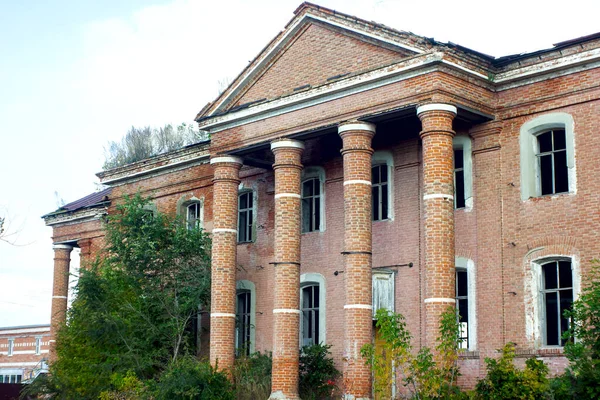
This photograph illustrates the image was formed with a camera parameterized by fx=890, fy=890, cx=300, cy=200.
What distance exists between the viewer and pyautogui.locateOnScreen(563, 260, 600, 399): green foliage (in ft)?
54.4

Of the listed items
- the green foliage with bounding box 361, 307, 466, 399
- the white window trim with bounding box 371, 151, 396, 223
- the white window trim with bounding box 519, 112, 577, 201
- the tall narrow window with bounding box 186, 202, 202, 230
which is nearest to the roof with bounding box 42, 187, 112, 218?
the tall narrow window with bounding box 186, 202, 202, 230

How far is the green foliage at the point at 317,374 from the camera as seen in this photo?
23.7 meters

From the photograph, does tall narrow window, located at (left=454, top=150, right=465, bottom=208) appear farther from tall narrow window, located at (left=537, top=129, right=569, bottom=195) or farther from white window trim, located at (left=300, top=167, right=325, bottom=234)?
white window trim, located at (left=300, top=167, right=325, bottom=234)

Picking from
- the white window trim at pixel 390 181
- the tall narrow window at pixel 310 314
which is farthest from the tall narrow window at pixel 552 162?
the tall narrow window at pixel 310 314

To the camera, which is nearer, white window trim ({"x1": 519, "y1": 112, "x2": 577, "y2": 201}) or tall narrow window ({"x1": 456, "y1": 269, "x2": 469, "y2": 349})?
white window trim ({"x1": 519, "y1": 112, "x2": 577, "y2": 201})

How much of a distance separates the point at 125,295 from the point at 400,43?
1223cm

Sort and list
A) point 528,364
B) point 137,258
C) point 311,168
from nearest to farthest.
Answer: point 528,364
point 311,168
point 137,258

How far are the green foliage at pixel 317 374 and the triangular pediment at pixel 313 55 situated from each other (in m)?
7.02

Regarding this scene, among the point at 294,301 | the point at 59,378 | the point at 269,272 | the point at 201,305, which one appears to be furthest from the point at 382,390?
the point at 59,378

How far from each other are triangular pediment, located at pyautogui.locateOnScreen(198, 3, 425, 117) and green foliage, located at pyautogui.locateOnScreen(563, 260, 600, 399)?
22.7 ft

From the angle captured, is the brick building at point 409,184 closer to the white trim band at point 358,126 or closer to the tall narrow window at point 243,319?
the white trim band at point 358,126

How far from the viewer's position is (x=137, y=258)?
28.2 metres

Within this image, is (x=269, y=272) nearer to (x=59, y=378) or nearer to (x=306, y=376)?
(x=306, y=376)

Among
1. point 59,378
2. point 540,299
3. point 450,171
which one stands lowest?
point 59,378
